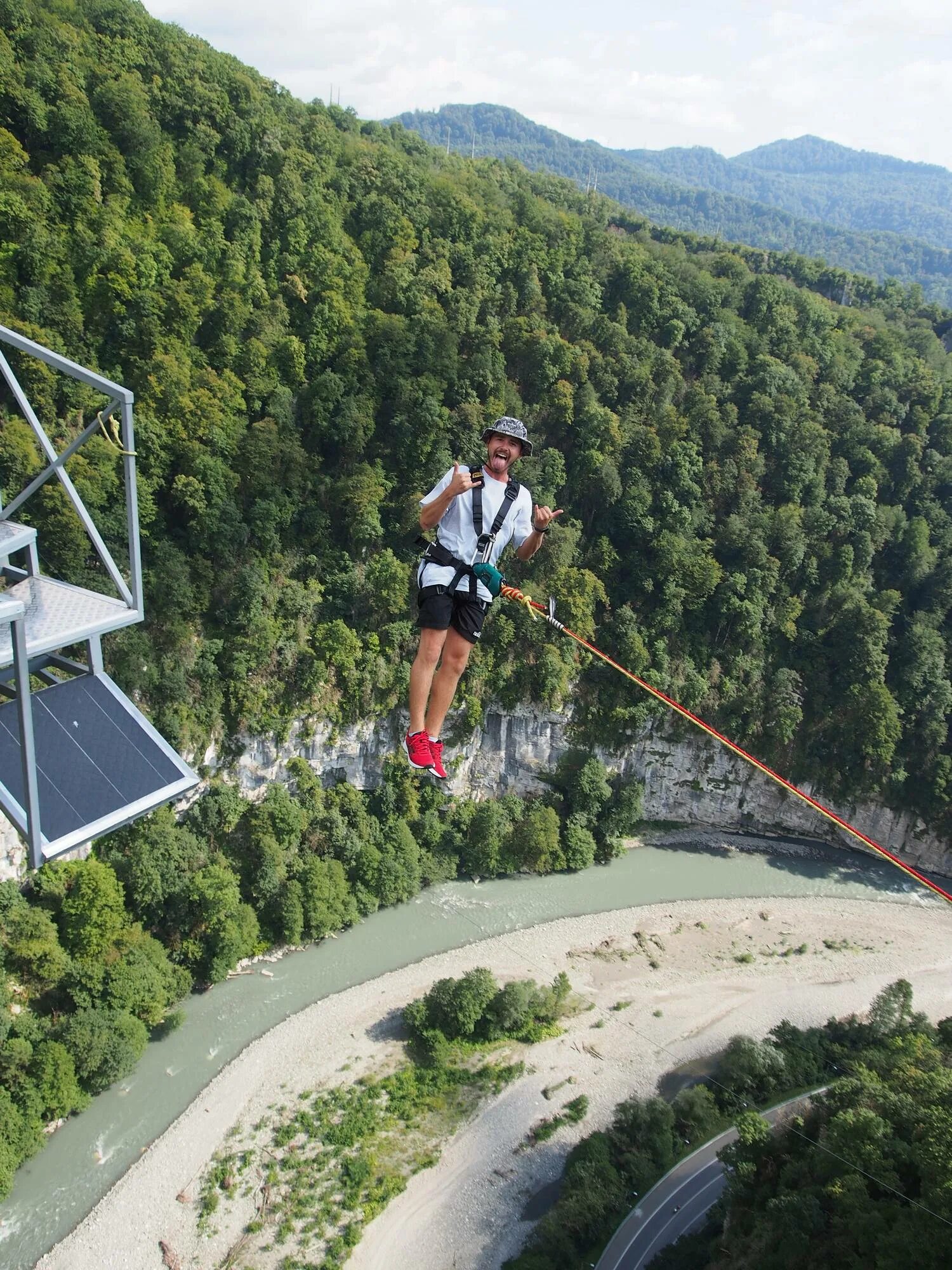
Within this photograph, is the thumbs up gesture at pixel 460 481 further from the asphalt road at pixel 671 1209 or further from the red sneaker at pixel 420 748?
the asphalt road at pixel 671 1209

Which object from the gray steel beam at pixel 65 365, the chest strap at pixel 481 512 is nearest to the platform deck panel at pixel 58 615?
the gray steel beam at pixel 65 365

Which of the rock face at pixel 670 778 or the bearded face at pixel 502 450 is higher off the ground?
the bearded face at pixel 502 450

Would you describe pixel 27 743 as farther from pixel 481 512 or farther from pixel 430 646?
pixel 481 512

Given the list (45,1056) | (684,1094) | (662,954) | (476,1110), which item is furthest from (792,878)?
(45,1056)

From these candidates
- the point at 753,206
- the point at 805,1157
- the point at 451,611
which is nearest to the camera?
the point at 451,611

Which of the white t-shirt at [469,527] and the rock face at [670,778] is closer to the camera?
the white t-shirt at [469,527]

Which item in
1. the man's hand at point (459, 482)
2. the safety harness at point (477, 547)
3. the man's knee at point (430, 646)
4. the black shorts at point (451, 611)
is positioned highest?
the man's hand at point (459, 482)

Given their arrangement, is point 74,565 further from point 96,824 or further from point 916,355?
point 916,355

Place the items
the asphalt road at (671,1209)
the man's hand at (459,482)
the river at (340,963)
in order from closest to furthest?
the man's hand at (459,482) < the asphalt road at (671,1209) < the river at (340,963)

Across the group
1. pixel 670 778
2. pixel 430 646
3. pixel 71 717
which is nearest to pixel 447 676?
pixel 430 646
